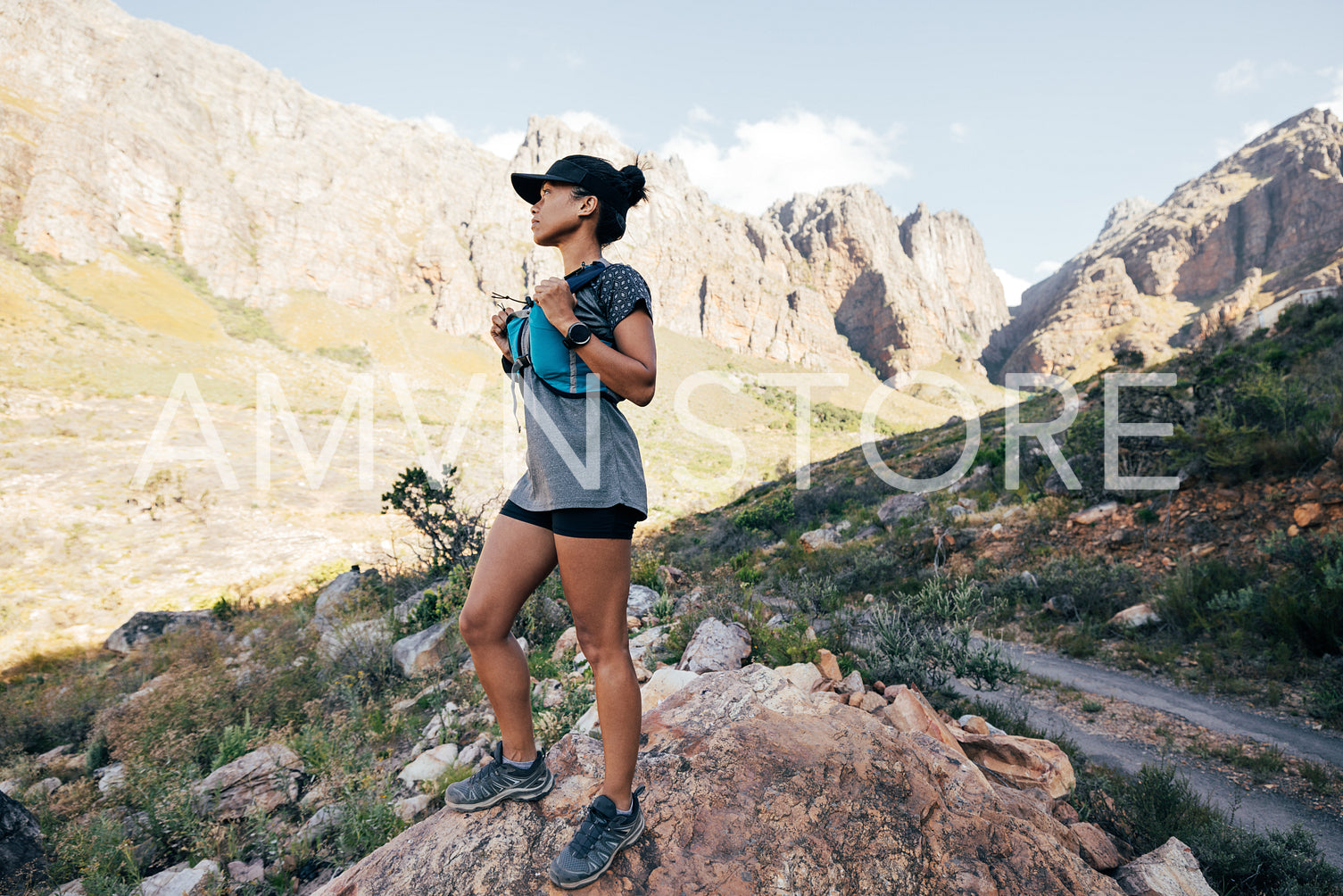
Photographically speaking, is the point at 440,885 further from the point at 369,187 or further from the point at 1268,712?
the point at 369,187

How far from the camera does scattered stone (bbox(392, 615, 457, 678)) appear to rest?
4.98 metres

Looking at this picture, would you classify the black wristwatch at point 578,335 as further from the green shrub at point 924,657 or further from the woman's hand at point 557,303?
the green shrub at point 924,657

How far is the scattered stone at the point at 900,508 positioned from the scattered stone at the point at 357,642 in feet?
33.7

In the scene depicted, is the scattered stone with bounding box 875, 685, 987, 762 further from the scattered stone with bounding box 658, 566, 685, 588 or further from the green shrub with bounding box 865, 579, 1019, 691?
the scattered stone with bounding box 658, 566, 685, 588

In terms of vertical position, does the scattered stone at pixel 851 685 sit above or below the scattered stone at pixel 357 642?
above

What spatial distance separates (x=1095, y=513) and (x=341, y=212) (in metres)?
A: 93.7

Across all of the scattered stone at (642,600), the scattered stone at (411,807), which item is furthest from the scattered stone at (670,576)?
the scattered stone at (411,807)

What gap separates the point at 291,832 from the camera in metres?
2.96

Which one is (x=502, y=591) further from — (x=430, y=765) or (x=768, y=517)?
(x=768, y=517)

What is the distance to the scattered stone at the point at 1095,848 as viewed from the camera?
7.02 ft

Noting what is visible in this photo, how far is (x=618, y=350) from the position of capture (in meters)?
1.68

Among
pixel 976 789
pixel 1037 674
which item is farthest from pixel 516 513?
pixel 1037 674

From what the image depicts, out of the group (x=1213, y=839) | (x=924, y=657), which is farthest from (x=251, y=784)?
(x=1213, y=839)

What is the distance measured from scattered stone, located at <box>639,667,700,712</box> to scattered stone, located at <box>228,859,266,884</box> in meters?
2.02
